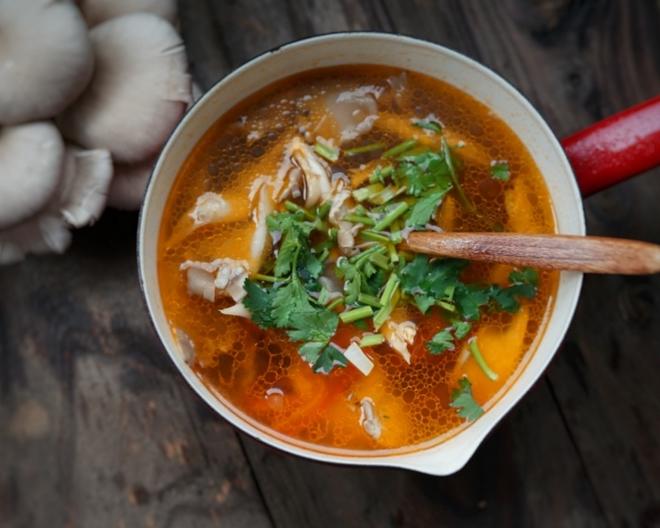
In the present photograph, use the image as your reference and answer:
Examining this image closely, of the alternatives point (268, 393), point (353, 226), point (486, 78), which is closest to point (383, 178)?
point (353, 226)

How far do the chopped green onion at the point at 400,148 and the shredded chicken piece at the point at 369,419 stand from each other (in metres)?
0.34

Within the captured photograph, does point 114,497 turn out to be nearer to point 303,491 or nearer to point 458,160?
point 303,491

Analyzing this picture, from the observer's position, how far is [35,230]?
1355 millimetres

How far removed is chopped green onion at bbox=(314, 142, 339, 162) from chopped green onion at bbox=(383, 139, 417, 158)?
0.07 meters

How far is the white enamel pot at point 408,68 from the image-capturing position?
1172mm

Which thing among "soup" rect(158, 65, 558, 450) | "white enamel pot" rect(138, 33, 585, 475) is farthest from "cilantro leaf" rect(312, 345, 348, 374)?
"white enamel pot" rect(138, 33, 585, 475)

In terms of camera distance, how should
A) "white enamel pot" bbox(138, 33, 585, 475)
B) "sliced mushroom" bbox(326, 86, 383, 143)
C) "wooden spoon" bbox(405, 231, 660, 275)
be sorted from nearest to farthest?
"wooden spoon" bbox(405, 231, 660, 275)
"white enamel pot" bbox(138, 33, 585, 475)
"sliced mushroom" bbox(326, 86, 383, 143)

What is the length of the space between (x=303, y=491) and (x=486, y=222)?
0.55 meters

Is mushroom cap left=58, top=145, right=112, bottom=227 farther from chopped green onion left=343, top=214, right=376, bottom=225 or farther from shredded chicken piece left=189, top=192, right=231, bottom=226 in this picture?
chopped green onion left=343, top=214, right=376, bottom=225

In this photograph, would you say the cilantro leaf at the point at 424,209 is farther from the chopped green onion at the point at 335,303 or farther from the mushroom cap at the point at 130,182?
the mushroom cap at the point at 130,182

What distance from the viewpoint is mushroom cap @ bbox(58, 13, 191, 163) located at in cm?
132

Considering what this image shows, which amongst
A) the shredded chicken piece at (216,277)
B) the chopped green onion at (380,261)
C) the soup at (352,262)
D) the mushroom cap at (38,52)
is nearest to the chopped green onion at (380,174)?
the soup at (352,262)

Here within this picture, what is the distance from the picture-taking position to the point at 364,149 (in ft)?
4.17

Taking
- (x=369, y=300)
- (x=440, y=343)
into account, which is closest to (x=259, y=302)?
(x=369, y=300)
